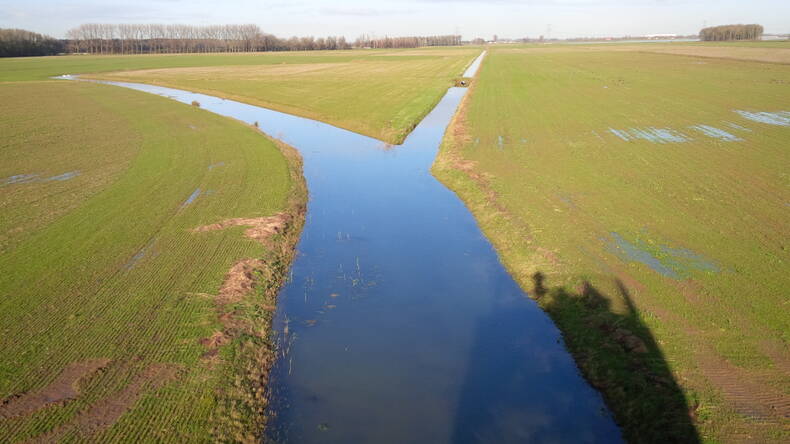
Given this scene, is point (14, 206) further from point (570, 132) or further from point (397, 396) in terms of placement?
point (570, 132)

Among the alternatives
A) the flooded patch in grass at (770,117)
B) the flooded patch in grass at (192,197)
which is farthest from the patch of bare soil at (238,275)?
the flooded patch in grass at (770,117)

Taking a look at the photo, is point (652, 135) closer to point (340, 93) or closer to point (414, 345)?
point (414, 345)

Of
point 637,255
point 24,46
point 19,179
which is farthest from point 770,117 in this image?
point 24,46

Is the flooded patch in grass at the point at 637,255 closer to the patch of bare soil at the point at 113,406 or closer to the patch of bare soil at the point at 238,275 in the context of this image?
the patch of bare soil at the point at 238,275

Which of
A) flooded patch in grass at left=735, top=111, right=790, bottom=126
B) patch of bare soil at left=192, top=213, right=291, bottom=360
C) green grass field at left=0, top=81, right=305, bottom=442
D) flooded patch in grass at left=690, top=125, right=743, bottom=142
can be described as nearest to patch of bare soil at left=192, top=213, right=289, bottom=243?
patch of bare soil at left=192, top=213, right=291, bottom=360

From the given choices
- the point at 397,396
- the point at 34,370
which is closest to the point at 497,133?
the point at 397,396

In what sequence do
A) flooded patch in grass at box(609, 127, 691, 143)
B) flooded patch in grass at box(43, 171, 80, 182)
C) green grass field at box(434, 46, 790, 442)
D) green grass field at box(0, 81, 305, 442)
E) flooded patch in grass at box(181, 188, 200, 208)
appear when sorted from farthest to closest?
flooded patch in grass at box(609, 127, 691, 143), flooded patch in grass at box(43, 171, 80, 182), flooded patch in grass at box(181, 188, 200, 208), green grass field at box(434, 46, 790, 442), green grass field at box(0, 81, 305, 442)

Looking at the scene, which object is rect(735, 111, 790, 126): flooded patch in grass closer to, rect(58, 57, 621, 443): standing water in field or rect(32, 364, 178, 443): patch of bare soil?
rect(58, 57, 621, 443): standing water in field

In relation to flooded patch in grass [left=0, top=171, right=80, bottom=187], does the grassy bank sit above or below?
above
